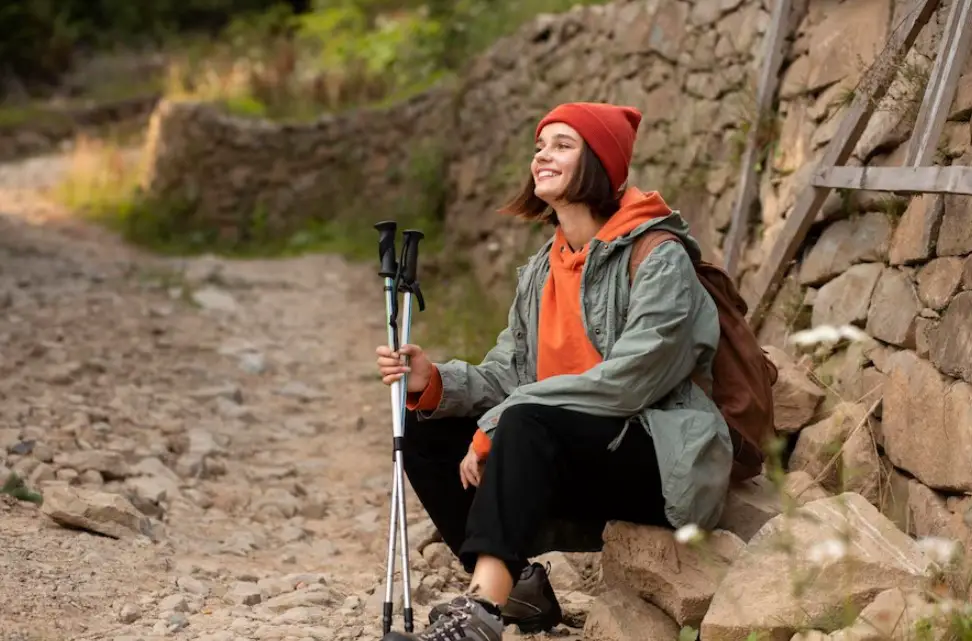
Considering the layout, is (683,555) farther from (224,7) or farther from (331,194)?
(224,7)

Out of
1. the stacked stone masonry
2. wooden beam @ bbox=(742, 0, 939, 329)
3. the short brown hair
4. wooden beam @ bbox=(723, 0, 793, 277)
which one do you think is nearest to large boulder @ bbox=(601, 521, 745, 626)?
the stacked stone masonry

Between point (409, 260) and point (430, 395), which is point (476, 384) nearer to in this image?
point (430, 395)

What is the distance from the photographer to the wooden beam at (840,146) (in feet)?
14.4

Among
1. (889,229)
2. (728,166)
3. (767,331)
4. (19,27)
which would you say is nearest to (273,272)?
Answer: (728,166)

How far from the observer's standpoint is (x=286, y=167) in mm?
12523

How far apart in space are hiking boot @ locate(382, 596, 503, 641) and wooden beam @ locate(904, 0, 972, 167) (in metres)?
2.09

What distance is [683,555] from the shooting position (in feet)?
11.4

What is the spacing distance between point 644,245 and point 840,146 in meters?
1.52

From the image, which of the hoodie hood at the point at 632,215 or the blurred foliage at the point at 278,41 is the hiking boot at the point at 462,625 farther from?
the blurred foliage at the point at 278,41

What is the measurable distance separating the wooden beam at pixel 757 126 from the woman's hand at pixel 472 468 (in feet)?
8.68

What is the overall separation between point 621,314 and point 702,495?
565 millimetres

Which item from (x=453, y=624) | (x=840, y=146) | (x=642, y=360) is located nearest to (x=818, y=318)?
(x=840, y=146)

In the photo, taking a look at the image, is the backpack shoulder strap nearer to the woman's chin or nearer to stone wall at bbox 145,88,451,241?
the woman's chin

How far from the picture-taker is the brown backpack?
350 centimetres
